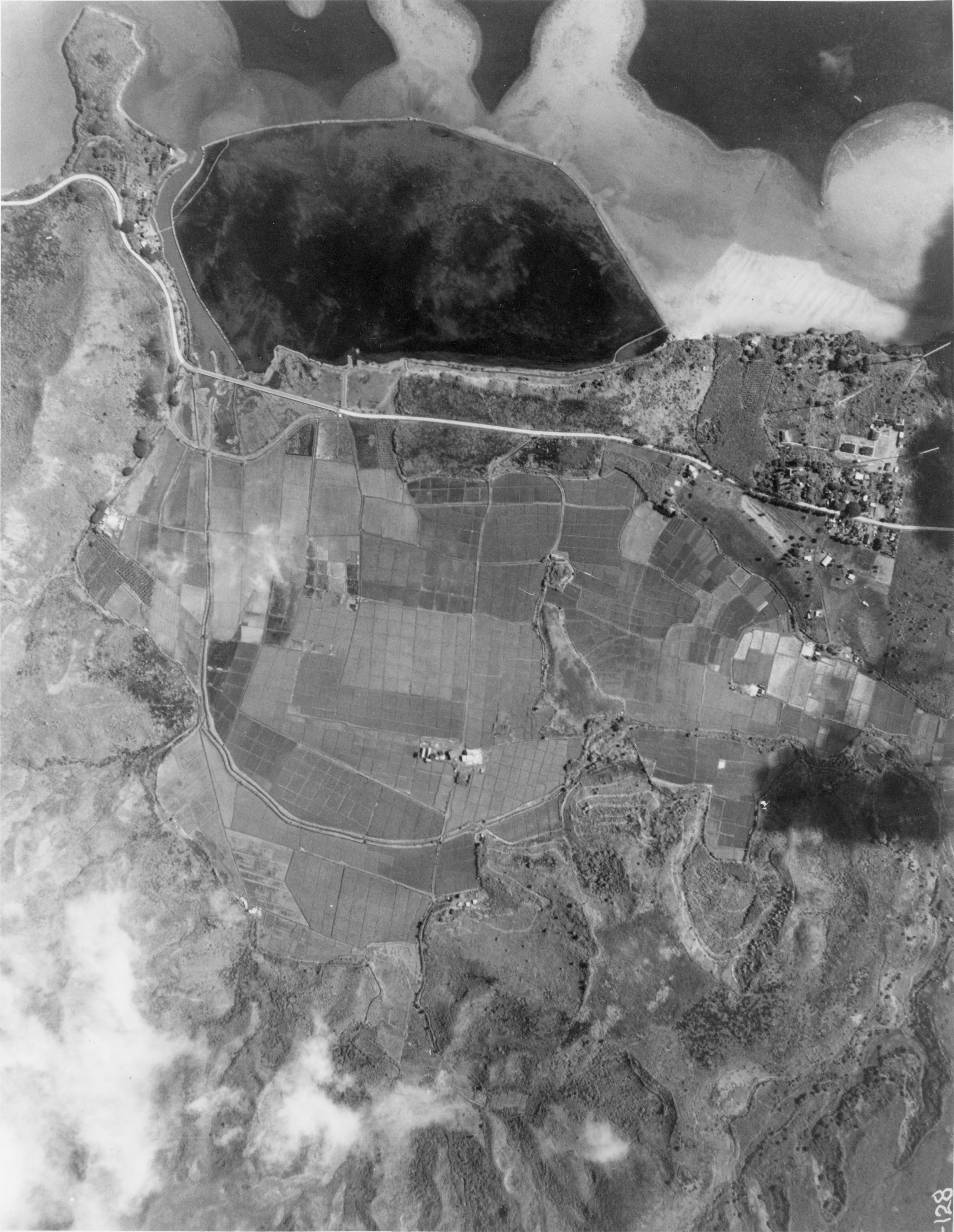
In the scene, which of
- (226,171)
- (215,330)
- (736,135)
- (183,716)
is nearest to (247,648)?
(183,716)

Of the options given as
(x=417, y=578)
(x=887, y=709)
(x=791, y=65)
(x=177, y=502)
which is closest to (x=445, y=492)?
(x=417, y=578)

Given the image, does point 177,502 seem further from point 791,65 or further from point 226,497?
point 791,65

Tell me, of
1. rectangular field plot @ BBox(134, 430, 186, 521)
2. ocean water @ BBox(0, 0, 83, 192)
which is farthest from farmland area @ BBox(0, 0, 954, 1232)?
ocean water @ BBox(0, 0, 83, 192)

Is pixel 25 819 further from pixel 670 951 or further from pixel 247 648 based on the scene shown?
pixel 670 951

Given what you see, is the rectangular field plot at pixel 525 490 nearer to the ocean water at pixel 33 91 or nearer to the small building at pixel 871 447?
the small building at pixel 871 447

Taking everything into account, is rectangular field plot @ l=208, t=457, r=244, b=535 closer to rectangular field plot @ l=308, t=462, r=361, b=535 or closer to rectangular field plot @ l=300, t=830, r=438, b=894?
rectangular field plot @ l=308, t=462, r=361, b=535

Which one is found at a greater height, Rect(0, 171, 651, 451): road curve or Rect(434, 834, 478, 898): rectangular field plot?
Rect(0, 171, 651, 451): road curve
